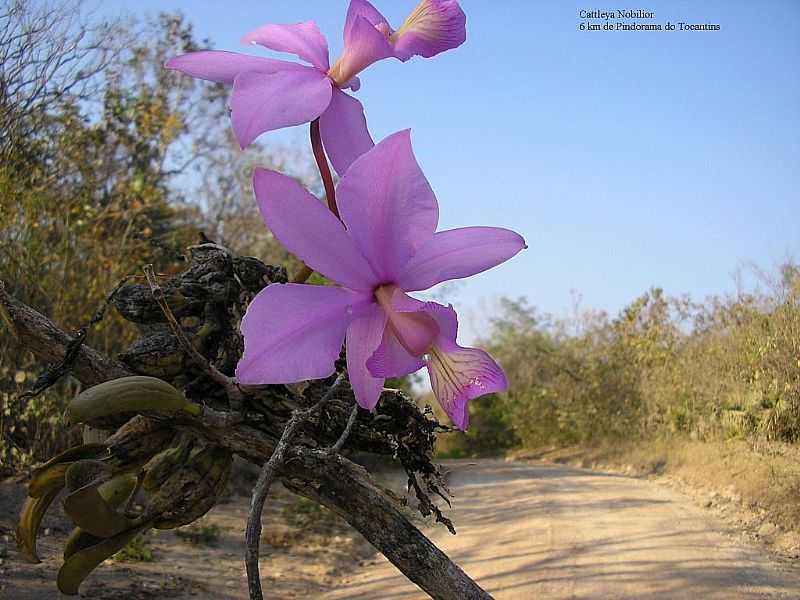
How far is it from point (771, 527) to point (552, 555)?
5.45 feet

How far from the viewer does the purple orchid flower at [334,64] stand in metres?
0.48

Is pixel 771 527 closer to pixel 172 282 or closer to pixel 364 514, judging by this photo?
pixel 364 514

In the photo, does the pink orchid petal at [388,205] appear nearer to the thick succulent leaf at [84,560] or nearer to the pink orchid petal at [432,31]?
the pink orchid petal at [432,31]

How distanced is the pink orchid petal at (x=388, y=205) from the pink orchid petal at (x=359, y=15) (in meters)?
0.13

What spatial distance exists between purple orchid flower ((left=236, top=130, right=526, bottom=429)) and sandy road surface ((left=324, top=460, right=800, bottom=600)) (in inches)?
28.1

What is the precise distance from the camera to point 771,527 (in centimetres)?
123

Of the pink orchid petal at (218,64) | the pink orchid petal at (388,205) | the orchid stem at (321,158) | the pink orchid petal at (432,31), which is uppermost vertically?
the pink orchid petal at (432,31)

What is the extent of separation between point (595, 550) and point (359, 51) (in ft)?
8.42

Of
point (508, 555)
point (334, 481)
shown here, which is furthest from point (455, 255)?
point (508, 555)

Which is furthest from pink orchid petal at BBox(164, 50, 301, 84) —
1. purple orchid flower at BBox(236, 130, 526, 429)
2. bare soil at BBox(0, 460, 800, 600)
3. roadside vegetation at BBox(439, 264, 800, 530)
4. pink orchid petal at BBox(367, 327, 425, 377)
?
roadside vegetation at BBox(439, 264, 800, 530)

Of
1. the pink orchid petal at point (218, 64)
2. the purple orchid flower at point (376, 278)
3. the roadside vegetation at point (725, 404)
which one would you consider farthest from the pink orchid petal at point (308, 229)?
the roadside vegetation at point (725, 404)

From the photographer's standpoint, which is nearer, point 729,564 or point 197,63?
point 197,63

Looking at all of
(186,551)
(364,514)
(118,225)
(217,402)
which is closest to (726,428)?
(364,514)

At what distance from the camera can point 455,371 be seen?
0.47 meters
